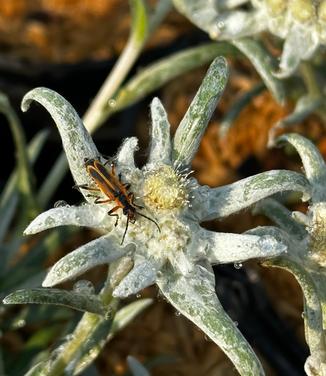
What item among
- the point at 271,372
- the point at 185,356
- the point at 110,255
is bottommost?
the point at 271,372

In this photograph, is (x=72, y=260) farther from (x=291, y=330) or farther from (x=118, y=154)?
Answer: (x=291, y=330)

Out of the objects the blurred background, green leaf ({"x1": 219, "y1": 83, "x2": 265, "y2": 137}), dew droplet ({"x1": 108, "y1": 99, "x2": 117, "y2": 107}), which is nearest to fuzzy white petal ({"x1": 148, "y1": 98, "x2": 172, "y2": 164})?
the blurred background

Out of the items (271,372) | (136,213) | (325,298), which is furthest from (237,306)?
(136,213)

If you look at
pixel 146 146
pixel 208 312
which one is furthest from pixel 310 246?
pixel 146 146

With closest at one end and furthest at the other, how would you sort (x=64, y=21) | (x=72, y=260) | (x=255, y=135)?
(x=72, y=260), (x=255, y=135), (x=64, y=21)

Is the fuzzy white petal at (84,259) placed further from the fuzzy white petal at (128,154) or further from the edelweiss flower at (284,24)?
the edelweiss flower at (284,24)

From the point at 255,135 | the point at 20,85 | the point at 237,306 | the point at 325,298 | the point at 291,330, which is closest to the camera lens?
the point at 325,298

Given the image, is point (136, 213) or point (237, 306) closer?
point (136, 213)
